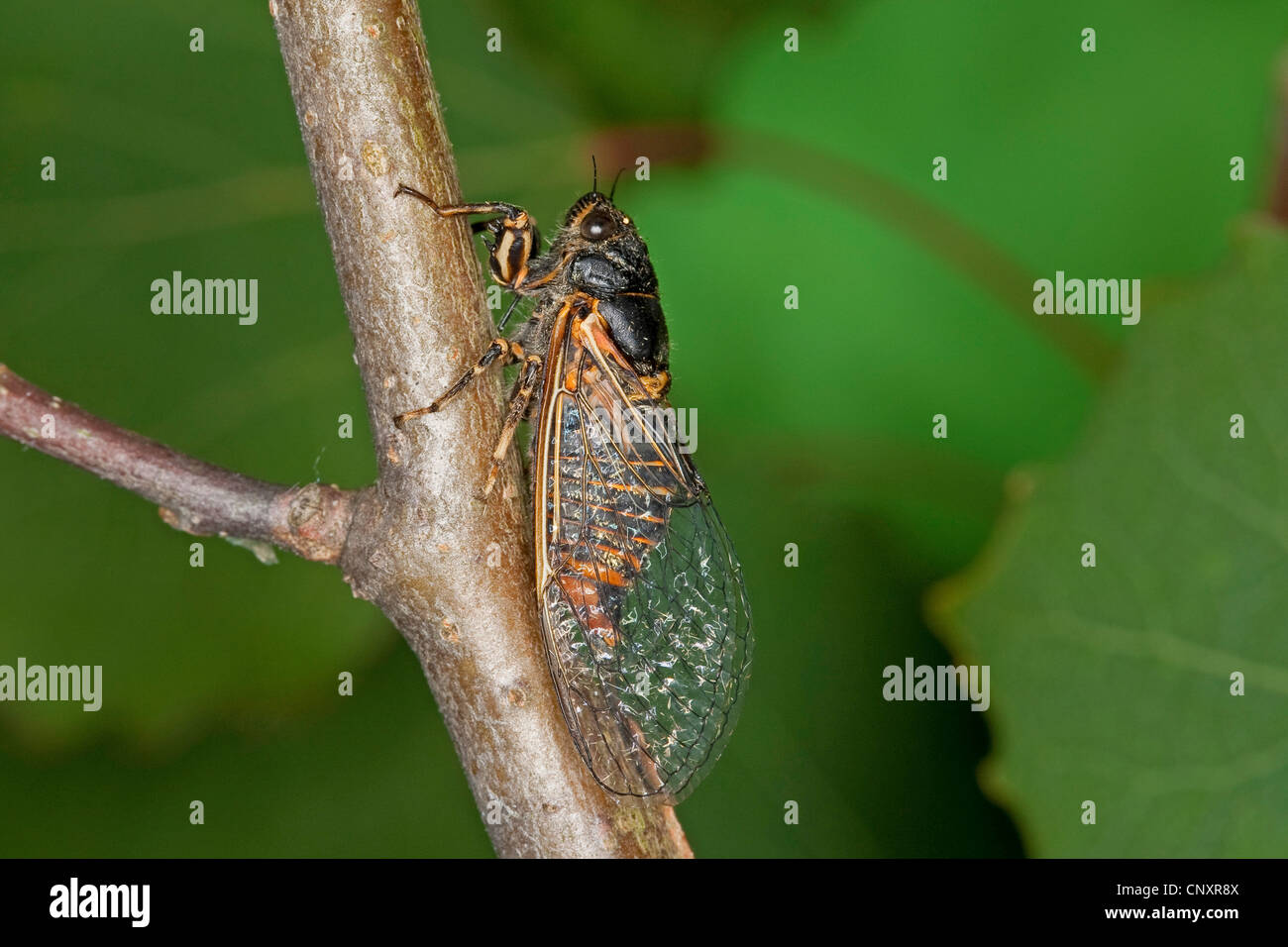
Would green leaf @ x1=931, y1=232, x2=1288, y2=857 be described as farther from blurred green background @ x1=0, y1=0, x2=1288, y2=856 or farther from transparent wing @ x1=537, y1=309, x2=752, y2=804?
blurred green background @ x1=0, y1=0, x2=1288, y2=856

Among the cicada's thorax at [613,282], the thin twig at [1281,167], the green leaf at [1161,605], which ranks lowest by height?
the green leaf at [1161,605]

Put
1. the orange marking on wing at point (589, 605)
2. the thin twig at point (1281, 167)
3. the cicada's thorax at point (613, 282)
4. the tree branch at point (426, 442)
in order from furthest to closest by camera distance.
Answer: the thin twig at point (1281, 167), the cicada's thorax at point (613, 282), the orange marking on wing at point (589, 605), the tree branch at point (426, 442)

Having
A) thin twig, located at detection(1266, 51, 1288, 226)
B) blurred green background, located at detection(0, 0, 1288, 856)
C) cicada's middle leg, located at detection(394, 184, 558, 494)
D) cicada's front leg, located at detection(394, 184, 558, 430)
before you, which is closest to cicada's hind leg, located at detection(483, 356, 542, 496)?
cicada's middle leg, located at detection(394, 184, 558, 494)

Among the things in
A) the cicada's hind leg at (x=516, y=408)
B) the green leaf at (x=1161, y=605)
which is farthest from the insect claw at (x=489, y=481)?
the green leaf at (x=1161, y=605)

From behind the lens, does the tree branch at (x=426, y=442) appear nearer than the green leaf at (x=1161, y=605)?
Yes

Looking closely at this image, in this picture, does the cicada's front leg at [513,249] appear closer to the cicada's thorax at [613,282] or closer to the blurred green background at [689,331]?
the cicada's thorax at [613,282]
